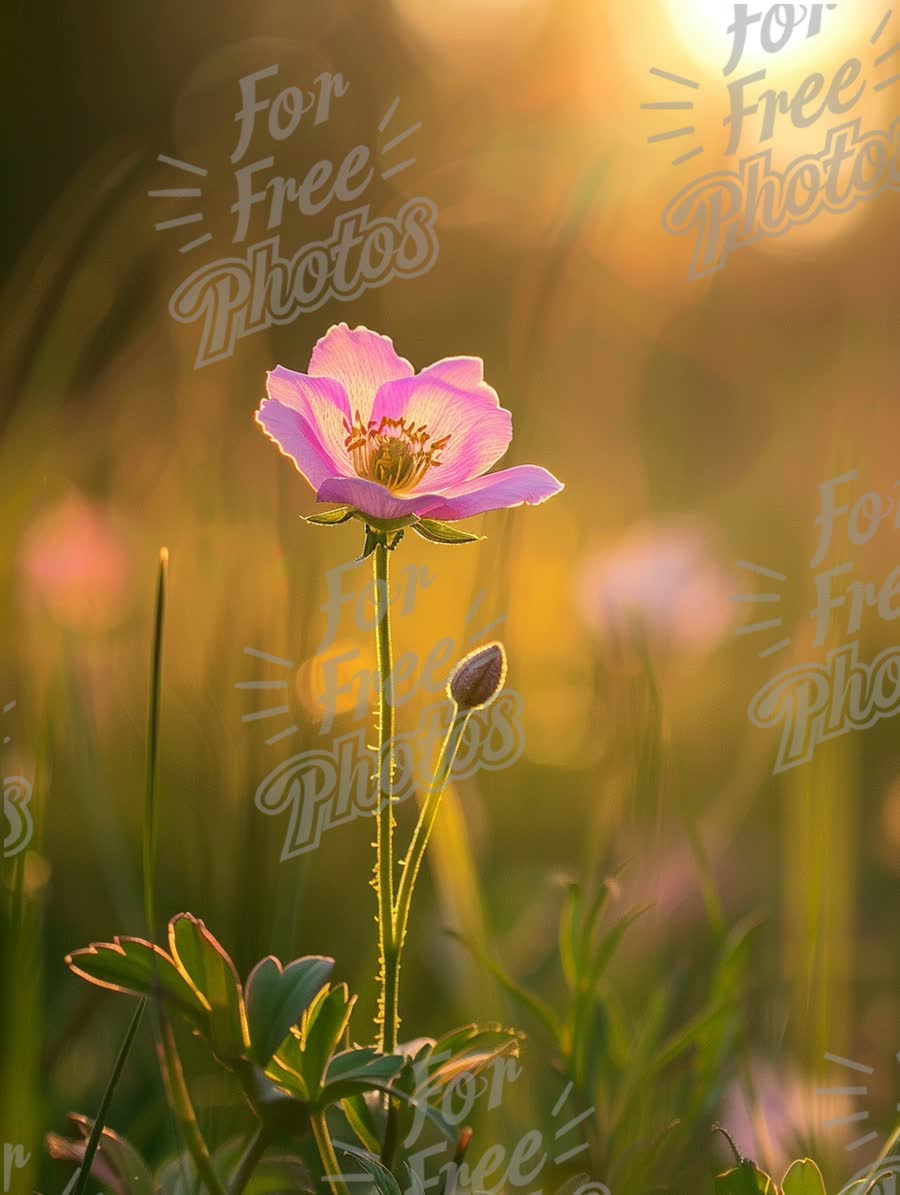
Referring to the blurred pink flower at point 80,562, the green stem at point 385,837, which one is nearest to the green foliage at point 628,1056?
the green stem at point 385,837

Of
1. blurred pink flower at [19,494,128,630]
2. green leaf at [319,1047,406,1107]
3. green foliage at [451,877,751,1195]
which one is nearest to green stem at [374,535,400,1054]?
green leaf at [319,1047,406,1107]

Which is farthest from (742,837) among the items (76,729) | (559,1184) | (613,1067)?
(76,729)

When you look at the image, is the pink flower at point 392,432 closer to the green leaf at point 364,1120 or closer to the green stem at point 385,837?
the green stem at point 385,837

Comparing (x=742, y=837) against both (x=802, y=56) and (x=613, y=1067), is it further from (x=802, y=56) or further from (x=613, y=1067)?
(x=802, y=56)

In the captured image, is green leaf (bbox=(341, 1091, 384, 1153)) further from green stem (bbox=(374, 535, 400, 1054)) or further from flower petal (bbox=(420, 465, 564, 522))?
flower petal (bbox=(420, 465, 564, 522))

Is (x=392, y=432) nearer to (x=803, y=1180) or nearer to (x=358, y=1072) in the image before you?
(x=358, y=1072)

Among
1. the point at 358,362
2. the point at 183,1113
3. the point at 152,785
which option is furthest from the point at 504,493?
the point at 183,1113

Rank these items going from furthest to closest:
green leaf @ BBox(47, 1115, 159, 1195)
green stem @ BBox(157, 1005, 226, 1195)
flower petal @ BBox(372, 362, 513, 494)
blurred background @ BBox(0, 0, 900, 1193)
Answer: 1. blurred background @ BBox(0, 0, 900, 1193)
2. flower petal @ BBox(372, 362, 513, 494)
3. green leaf @ BBox(47, 1115, 159, 1195)
4. green stem @ BBox(157, 1005, 226, 1195)
